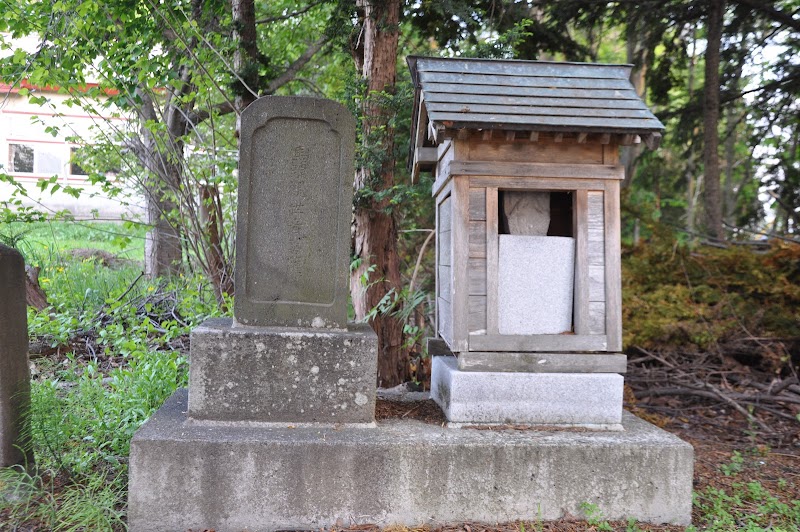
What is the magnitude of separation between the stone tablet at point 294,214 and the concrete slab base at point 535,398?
912 mm

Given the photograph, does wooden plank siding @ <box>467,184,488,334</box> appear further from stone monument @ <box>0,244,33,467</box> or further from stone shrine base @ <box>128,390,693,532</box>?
stone monument @ <box>0,244,33,467</box>

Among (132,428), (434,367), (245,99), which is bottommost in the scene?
(132,428)

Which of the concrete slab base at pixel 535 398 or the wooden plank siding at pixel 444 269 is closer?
the concrete slab base at pixel 535 398

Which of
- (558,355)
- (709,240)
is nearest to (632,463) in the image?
(558,355)

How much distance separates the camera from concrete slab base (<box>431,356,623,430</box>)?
3.90 m

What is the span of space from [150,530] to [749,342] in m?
6.30

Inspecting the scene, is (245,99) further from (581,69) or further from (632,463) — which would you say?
(632,463)

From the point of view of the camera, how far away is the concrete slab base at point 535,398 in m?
3.90

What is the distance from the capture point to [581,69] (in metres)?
4.41

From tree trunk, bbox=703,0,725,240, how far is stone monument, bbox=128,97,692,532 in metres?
5.41

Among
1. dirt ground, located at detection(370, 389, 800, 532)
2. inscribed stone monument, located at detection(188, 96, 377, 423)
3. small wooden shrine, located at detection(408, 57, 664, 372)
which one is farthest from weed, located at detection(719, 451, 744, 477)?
inscribed stone monument, located at detection(188, 96, 377, 423)

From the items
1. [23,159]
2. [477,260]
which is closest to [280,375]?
[477,260]

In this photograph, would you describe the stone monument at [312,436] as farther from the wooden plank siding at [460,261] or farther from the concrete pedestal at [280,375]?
the wooden plank siding at [460,261]

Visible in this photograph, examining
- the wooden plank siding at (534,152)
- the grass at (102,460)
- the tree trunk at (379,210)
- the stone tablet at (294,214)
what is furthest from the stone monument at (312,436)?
the tree trunk at (379,210)
